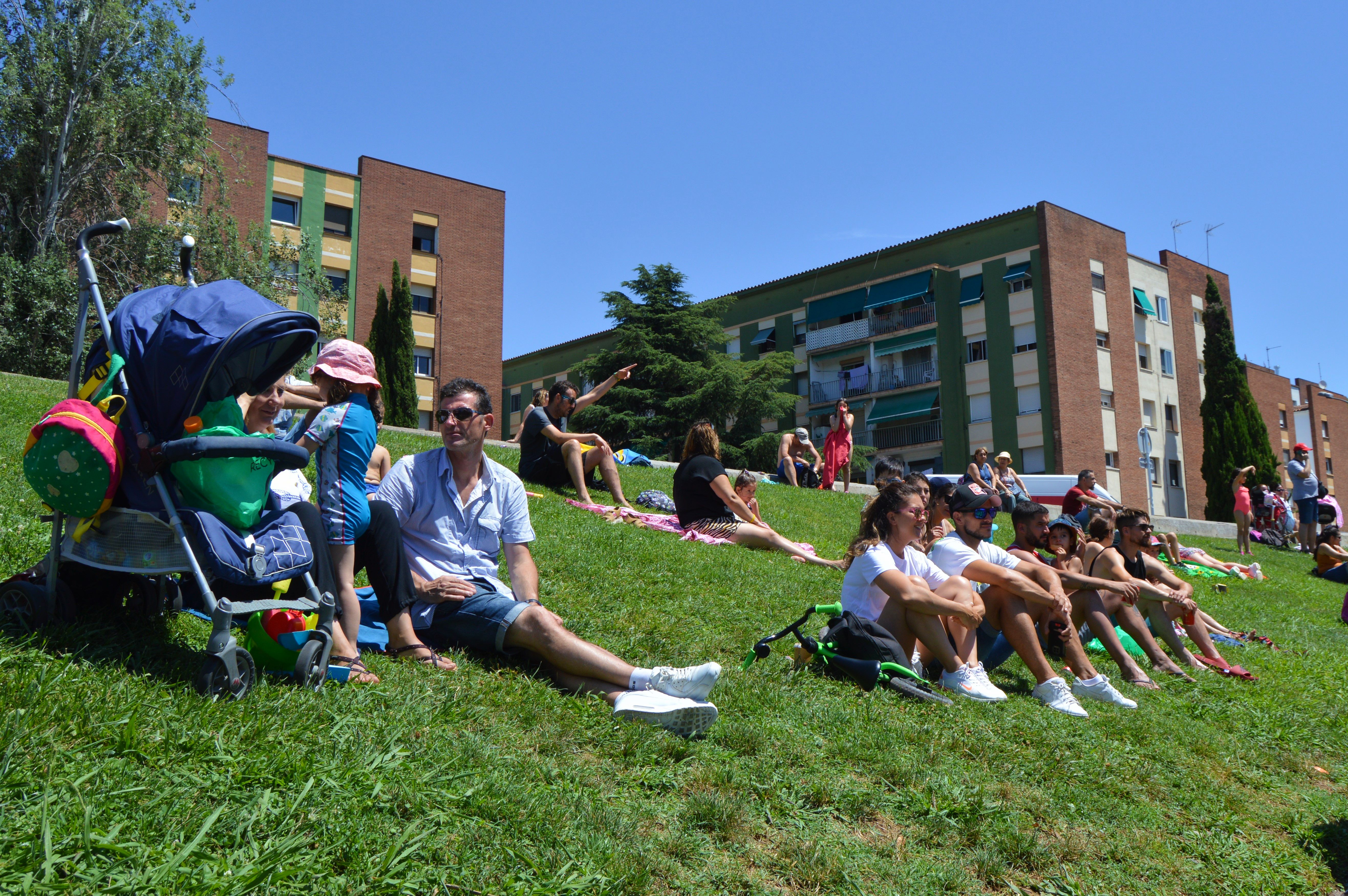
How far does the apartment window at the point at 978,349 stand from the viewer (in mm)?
50750

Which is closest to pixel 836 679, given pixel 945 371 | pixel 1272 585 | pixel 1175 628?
pixel 1175 628

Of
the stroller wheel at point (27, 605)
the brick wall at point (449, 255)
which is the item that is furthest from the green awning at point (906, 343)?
the stroller wheel at point (27, 605)

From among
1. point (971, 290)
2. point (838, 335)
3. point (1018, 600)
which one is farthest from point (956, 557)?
point (838, 335)

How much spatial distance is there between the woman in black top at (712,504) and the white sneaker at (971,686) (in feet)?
16.0

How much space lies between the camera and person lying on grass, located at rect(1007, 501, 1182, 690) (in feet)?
27.0

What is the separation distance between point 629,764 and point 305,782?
1446 millimetres

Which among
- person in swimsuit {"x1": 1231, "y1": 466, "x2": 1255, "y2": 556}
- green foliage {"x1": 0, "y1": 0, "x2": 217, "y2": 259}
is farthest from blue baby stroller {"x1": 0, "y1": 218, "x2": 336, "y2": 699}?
green foliage {"x1": 0, "y1": 0, "x2": 217, "y2": 259}

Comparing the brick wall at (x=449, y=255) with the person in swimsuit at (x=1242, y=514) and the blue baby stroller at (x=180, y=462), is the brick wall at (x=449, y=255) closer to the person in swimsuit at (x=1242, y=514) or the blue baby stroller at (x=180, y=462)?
the person in swimsuit at (x=1242, y=514)

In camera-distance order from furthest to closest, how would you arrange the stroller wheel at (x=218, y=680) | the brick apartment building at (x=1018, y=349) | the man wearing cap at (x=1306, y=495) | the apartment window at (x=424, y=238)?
the apartment window at (x=424, y=238) < the brick apartment building at (x=1018, y=349) < the man wearing cap at (x=1306, y=495) < the stroller wheel at (x=218, y=680)

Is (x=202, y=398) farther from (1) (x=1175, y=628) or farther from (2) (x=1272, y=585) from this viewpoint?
(2) (x=1272, y=585)

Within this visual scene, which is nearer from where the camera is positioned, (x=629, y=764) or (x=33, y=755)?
(x=33, y=755)

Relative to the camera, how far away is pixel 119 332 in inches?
173

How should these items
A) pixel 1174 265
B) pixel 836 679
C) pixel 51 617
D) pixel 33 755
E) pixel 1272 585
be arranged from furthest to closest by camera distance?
pixel 1174 265 → pixel 1272 585 → pixel 836 679 → pixel 51 617 → pixel 33 755

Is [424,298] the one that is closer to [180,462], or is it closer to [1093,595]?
[1093,595]
